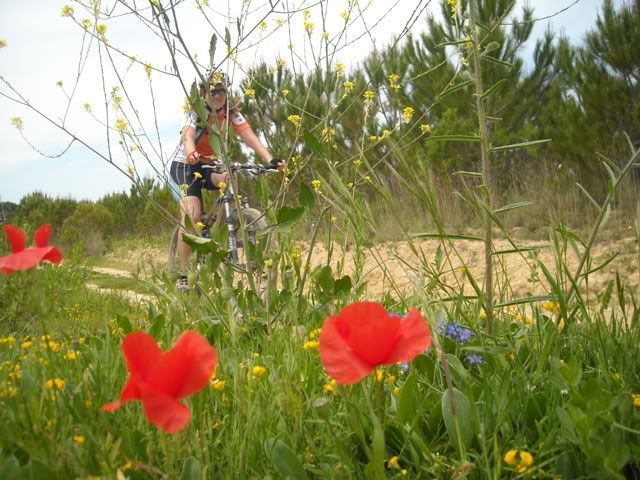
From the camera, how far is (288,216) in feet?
5.60

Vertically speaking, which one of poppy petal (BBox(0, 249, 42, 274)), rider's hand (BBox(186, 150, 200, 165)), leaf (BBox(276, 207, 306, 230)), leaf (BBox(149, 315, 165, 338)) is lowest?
leaf (BBox(149, 315, 165, 338))

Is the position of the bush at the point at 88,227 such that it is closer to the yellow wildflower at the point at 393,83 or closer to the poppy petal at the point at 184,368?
the yellow wildflower at the point at 393,83

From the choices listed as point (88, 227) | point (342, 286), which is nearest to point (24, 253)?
Answer: point (342, 286)

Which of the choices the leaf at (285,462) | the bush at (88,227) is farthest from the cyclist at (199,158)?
the bush at (88,227)

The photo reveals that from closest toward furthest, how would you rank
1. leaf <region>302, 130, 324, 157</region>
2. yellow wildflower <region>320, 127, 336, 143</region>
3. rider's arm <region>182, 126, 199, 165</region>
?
leaf <region>302, 130, 324, 157</region>
yellow wildflower <region>320, 127, 336, 143</region>
rider's arm <region>182, 126, 199, 165</region>

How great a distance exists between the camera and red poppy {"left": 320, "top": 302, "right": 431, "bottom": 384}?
0.63 m

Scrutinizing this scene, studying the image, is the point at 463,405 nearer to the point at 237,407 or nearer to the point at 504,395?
the point at 504,395

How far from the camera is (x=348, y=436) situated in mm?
1006

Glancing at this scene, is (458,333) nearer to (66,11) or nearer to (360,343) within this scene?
(360,343)

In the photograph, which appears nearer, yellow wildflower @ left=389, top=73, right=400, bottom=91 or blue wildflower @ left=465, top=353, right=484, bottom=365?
blue wildflower @ left=465, top=353, right=484, bottom=365

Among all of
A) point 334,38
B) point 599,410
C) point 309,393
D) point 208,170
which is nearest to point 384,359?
point 599,410

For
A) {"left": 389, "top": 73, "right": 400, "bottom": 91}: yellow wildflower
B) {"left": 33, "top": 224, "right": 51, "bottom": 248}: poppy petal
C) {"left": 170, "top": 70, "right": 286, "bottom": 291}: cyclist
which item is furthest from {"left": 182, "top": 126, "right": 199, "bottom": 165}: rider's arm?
{"left": 33, "top": 224, "right": 51, "bottom": 248}: poppy petal

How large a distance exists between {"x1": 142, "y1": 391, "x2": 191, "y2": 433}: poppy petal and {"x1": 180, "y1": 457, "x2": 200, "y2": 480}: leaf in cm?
32

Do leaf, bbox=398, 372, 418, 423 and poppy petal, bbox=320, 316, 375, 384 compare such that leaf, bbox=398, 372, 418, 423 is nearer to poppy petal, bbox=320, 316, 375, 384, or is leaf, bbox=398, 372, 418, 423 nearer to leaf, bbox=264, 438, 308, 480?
leaf, bbox=264, 438, 308, 480
